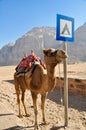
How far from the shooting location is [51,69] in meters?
6.79

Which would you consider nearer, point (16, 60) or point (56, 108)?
point (56, 108)

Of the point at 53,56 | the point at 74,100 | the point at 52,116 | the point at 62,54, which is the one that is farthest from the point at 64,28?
the point at 74,100

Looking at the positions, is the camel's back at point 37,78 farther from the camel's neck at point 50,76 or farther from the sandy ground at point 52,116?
the sandy ground at point 52,116

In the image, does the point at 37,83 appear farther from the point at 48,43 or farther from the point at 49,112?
the point at 48,43

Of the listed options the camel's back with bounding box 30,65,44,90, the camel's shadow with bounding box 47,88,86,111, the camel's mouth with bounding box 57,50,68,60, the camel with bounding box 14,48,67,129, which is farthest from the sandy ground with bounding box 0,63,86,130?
the camel's mouth with bounding box 57,50,68,60

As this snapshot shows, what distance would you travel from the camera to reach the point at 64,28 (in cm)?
726

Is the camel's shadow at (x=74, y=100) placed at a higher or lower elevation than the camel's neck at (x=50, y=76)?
lower

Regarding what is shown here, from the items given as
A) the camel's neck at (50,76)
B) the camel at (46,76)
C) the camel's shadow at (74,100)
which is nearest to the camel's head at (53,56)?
the camel at (46,76)

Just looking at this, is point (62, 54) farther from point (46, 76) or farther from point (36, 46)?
point (36, 46)

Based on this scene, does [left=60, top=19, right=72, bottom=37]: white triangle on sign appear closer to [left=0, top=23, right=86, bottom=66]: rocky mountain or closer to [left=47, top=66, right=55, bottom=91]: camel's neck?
[left=47, top=66, right=55, bottom=91]: camel's neck

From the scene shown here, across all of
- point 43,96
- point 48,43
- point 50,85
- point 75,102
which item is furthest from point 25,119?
point 48,43

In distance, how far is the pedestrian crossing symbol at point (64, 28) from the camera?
7.14m

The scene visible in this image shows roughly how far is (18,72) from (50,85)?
2.36 metres

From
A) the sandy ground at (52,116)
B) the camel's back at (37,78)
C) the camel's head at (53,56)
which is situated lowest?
the sandy ground at (52,116)
